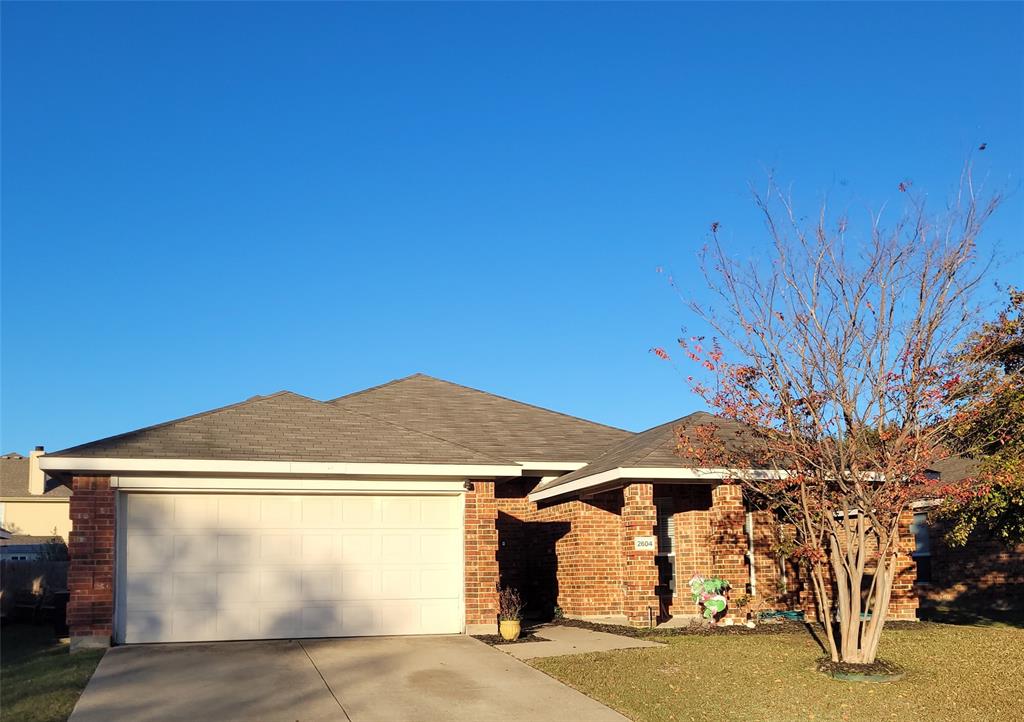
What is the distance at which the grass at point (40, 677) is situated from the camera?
9531 millimetres

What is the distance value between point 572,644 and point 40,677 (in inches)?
273

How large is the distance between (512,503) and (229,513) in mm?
6552

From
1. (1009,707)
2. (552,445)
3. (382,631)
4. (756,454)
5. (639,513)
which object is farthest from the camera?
(552,445)

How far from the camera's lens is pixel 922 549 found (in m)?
25.3

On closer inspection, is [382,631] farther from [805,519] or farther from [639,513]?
[805,519]

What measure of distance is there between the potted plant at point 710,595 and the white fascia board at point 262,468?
3.65m

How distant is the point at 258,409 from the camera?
16328 millimetres

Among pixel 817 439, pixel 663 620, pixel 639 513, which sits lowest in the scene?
pixel 663 620

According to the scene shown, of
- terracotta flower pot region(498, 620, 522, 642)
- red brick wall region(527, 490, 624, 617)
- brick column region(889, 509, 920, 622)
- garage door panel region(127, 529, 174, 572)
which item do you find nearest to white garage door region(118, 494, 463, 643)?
garage door panel region(127, 529, 174, 572)

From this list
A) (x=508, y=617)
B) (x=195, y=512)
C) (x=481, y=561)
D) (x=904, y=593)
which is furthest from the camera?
(x=904, y=593)

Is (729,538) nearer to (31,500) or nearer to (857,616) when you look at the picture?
(857,616)

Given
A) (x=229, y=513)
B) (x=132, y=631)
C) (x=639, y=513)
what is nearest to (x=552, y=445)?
(x=639, y=513)

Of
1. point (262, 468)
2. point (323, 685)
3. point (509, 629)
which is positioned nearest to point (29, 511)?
point (262, 468)

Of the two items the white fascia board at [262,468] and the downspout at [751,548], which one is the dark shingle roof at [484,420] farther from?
the white fascia board at [262,468]
